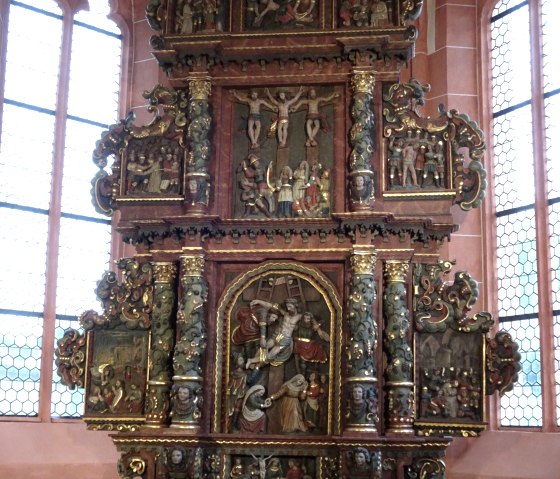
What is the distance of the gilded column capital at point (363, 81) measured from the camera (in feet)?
48.9

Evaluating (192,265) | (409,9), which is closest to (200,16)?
(409,9)

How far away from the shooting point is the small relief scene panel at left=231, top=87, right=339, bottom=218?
14.9 meters

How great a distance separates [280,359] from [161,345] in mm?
1527

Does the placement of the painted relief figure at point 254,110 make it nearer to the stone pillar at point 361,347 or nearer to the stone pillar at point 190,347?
the stone pillar at point 190,347

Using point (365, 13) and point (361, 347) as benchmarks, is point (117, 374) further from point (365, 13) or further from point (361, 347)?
point (365, 13)

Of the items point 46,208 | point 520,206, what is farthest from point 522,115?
point 46,208

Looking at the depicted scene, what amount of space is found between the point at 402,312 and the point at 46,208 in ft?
18.7

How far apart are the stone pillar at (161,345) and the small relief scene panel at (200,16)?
331 centimetres

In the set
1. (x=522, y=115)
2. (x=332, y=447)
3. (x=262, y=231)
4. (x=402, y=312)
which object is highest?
(x=522, y=115)

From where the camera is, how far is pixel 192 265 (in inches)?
571

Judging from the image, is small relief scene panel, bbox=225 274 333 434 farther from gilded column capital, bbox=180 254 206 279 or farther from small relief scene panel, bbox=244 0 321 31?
small relief scene panel, bbox=244 0 321 31

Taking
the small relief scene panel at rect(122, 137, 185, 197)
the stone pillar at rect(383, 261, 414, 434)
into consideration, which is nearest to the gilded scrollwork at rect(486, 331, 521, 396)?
the stone pillar at rect(383, 261, 414, 434)

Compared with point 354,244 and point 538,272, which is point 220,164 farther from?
point 538,272

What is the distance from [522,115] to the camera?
16.5m
